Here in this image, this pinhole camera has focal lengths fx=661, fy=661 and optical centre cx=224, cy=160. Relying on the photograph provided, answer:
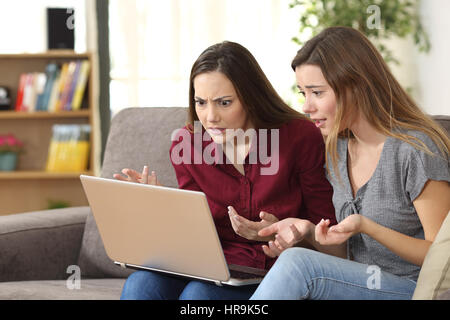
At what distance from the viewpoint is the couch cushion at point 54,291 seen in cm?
155

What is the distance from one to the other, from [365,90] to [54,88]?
2.49 m

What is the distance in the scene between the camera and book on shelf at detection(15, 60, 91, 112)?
3504 mm

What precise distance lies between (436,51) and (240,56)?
69.9 inches

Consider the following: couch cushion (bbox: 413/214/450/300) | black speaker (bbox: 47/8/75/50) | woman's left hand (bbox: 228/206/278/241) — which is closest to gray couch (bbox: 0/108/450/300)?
woman's left hand (bbox: 228/206/278/241)

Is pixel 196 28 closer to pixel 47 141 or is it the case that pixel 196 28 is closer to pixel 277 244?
pixel 47 141

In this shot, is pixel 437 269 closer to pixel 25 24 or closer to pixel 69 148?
pixel 69 148

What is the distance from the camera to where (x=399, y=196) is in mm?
1328

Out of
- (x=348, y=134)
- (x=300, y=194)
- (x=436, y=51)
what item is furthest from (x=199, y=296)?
(x=436, y=51)

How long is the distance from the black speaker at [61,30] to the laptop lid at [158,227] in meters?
2.36

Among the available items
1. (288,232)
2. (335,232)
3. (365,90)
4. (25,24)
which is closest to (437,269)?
(335,232)

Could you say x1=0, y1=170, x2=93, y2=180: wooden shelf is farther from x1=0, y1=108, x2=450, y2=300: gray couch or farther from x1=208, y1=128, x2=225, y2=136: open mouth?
x1=208, y1=128, x2=225, y2=136: open mouth

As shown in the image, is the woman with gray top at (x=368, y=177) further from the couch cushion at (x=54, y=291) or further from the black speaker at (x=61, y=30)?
the black speaker at (x=61, y=30)

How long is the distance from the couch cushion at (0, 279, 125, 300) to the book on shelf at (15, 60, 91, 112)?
76.9 inches

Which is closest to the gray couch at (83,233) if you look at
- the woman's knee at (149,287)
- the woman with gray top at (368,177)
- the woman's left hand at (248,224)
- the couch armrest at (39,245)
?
the couch armrest at (39,245)
